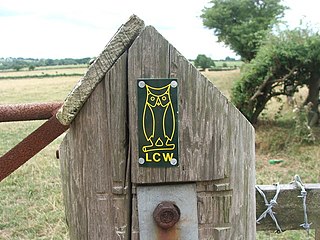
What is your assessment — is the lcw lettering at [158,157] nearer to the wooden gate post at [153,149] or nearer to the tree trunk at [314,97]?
the wooden gate post at [153,149]

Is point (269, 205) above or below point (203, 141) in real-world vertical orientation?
below

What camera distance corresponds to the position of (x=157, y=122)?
994 millimetres

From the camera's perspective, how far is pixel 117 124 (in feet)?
3.30

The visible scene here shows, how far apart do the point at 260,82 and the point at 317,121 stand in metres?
1.51

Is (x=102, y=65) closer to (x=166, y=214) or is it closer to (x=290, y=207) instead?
(x=166, y=214)

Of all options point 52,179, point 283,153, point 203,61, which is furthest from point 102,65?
point 203,61

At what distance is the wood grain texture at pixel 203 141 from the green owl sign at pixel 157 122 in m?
0.01

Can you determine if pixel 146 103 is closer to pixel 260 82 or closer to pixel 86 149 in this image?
pixel 86 149

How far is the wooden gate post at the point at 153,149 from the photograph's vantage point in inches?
38.8

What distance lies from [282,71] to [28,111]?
723cm

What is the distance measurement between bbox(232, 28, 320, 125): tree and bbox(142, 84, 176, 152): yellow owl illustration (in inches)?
283

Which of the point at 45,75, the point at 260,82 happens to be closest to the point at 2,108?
the point at 260,82

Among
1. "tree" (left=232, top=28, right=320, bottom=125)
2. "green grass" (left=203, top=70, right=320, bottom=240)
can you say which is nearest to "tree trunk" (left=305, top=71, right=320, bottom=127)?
"tree" (left=232, top=28, right=320, bottom=125)

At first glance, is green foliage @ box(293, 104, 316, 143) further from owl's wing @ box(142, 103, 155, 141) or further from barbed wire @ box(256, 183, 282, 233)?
owl's wing @ box(142, 103, 155, 141)
